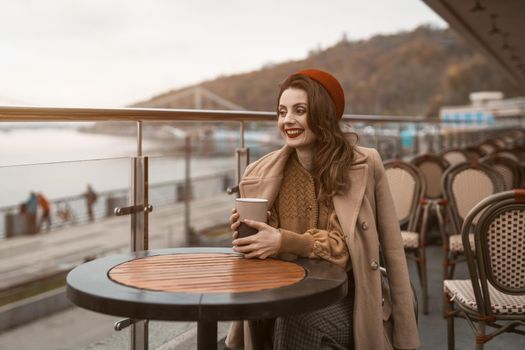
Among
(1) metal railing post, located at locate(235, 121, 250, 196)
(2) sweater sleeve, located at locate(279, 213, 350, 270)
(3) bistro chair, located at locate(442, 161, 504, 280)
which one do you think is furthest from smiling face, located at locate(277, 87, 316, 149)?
(3) bistro chair, located at locate(442, 161, 504, 280)

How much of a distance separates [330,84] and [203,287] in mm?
717

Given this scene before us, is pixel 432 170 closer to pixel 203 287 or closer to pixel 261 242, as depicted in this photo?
pixel 261 242

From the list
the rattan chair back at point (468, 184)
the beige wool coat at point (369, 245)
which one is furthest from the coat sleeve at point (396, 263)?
the rattan chair back at point (468, 184)

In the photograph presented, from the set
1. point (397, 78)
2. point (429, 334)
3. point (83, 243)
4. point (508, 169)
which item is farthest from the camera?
point (397, 78)

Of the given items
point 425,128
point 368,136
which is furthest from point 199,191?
point 368,136

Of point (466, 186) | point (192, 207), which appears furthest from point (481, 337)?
point (192, 207)

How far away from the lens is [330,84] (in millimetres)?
1663

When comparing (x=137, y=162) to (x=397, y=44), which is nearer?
(x=137, y=162)

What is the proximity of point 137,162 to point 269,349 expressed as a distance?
77cm

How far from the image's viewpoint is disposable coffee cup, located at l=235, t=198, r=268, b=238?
1.49 metres

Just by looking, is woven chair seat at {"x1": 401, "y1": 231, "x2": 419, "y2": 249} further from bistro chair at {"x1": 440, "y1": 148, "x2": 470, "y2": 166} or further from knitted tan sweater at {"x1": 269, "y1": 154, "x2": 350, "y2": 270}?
bistro chair at {"x1": 440, "y1": 148, "x2": 470, "y2": 166}

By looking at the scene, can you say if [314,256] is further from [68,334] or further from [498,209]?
[68,334]

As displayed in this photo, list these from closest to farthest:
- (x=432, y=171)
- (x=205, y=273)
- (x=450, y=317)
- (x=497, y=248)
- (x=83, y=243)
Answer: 1. (x=205, y=273)
2. (x=497, y=248)
3. (x=450, y=317)
4. (x=432, y=171)
5. (x=83, y=243)

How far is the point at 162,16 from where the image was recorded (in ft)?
339
